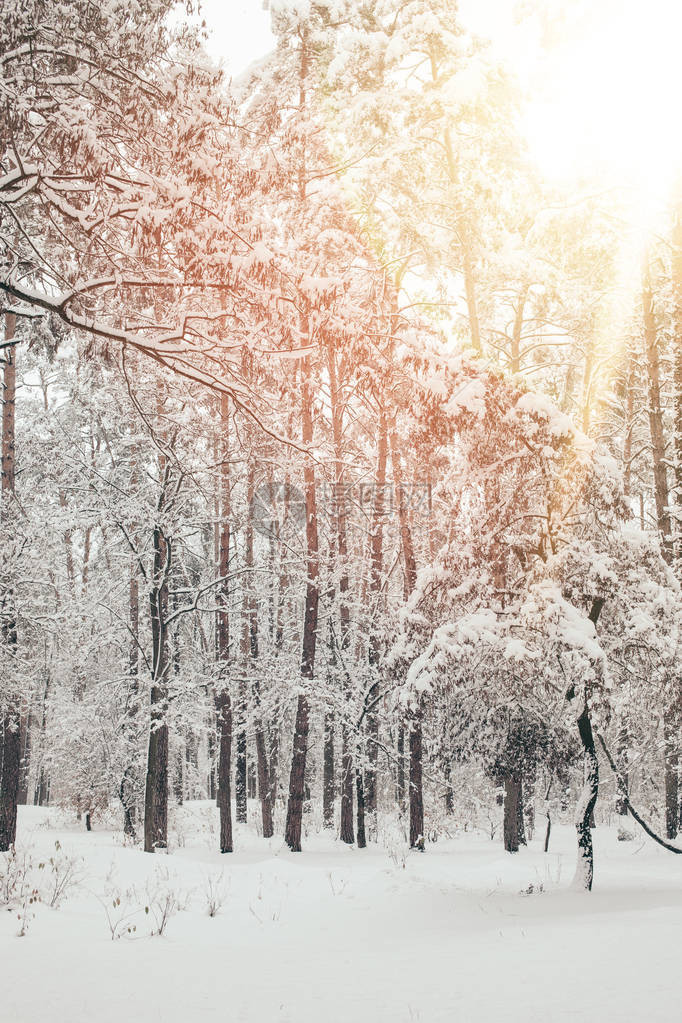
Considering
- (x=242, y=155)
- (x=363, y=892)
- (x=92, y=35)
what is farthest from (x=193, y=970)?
(x=92, y=35)

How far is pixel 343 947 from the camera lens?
21.0 feet

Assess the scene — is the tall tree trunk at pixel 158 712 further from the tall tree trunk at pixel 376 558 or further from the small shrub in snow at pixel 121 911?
the small shrub in snow at pixel 121 911

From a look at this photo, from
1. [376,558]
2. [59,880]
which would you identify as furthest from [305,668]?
[59,880]

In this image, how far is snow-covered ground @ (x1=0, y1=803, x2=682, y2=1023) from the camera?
4.48 meters

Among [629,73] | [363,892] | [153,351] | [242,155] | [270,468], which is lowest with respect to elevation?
[363,892]

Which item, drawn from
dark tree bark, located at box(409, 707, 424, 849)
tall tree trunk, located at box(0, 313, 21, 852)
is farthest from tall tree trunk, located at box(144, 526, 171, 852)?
dark tree bark, located at box(409, 707, 424, 849)

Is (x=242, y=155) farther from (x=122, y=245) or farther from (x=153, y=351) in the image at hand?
(x=153, y=351)

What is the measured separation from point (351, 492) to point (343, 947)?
38.4ft

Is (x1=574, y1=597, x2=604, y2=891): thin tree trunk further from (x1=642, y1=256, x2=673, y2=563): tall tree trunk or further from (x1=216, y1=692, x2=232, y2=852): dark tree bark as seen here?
(x1=642, y1=256, x2=673, y2=563): tall tree trunk

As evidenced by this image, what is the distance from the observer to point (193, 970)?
5.49 meters

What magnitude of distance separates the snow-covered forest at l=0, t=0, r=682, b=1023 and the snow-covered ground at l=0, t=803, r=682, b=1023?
5cm

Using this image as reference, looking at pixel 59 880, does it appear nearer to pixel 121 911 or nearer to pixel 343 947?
pixel 121 911

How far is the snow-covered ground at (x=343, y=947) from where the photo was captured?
176 inches

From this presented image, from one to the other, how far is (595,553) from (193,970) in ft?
18.7
